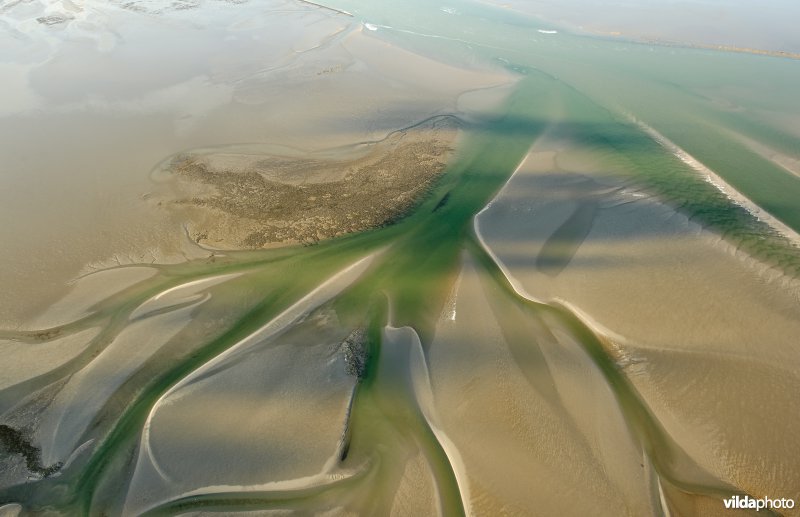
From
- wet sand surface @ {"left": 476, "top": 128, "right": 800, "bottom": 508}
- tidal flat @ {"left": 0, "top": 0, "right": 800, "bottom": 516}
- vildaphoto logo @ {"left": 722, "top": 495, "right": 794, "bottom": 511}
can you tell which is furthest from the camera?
wet sand surface @ {"left": 476, "top": 128, "right": 800, "bottom": 508}

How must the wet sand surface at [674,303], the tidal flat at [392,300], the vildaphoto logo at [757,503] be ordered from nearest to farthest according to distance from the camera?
the vildaphoto logo at [757,503] < the tidal flat at [392,300] < the wet sand surface at [674,303]

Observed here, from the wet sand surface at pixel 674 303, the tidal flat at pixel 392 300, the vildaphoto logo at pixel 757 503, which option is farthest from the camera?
the wet sand surface at pixel 674 303

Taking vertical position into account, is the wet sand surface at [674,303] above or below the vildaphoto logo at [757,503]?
above

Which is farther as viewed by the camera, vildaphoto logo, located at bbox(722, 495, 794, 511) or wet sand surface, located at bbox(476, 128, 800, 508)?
wet sand surface, located at bbox(476, 128, 800, 508)

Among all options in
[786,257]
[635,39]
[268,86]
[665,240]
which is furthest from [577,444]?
Answer: [635,39]

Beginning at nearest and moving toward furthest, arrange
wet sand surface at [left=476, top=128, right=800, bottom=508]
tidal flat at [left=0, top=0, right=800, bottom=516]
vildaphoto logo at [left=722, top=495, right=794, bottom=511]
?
vildaphoto logo at [left=722, top=495, right=794, bottom=511] → tidal flat at [left=0, top=0, right=800, bottom=516] → wet sand surface at [left=476, top=128, right=800, bottom=508]

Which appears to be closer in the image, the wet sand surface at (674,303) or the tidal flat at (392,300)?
the tidal flat at (392,300)
